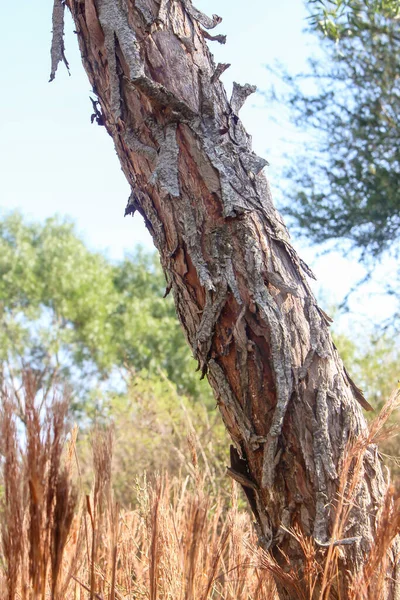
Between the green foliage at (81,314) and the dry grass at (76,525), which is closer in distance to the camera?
the dry grass at (76,525)

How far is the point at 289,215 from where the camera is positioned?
23.4ft

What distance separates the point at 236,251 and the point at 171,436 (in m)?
6.22

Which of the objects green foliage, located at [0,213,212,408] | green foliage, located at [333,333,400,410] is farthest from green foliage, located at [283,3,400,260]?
green foliage, located at [0,213,212,408]

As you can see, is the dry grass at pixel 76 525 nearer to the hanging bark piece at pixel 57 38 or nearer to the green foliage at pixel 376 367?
the hanging bark piece at pixel 57 38

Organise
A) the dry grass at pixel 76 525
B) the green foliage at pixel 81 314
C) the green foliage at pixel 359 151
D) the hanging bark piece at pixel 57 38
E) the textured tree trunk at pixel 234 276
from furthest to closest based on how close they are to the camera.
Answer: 1. the green foliage at pixel 81 314
2. the green foliage at pixel 359 151
3. the hanging bark piece at pixel 57 38
4. the textured tree trunk at pixel 234 276
5. the dry grass at pixel 76 525

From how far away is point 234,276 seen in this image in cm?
153

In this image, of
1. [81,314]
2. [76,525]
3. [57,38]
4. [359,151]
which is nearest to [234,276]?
[76,525]

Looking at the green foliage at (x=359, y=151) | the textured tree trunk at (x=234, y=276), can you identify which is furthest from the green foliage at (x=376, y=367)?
the textured tree trunk at (x=234, y=276)

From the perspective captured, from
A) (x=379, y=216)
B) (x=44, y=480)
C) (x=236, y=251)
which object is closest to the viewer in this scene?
(x=44, y=480)

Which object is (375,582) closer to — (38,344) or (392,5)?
(392,5)

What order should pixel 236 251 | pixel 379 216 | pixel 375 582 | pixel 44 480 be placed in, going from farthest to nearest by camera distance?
1. pixel 379 216
2. pixel 236 251
3. pixel 375 582
4. pixel 44 480

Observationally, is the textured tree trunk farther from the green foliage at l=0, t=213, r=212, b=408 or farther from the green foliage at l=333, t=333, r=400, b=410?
the green foliage at l=0, t=213, r=212, b=408

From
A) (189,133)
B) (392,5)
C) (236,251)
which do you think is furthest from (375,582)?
(392,5)

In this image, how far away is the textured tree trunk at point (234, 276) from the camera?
1476 mm
